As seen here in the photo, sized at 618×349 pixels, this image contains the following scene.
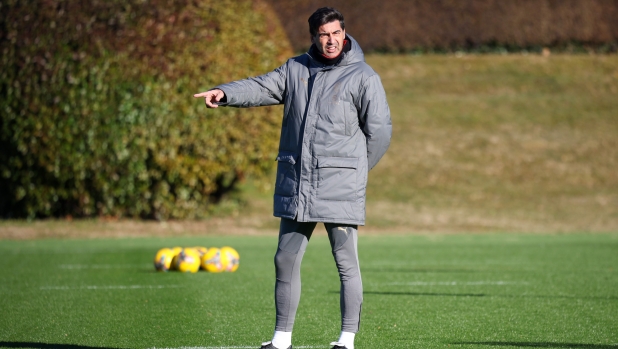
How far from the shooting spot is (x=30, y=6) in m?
19.0

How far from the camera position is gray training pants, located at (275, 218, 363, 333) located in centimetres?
568

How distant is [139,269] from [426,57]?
821 inches

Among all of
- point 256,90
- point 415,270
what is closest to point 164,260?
point 415,270

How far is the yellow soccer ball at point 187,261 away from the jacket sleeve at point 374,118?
585cm

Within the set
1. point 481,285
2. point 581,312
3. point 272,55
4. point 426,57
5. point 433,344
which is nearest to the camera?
point 433,344

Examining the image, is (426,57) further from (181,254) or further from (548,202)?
(181,254)

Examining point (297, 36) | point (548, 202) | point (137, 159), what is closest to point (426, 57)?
point (297, 36)

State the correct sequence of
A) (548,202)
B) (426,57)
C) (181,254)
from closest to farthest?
1. (181,254)
2. (548,202)
3. (426,57)

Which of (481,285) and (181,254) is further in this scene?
(181,254)

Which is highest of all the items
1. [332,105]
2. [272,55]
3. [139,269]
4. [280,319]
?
[272,55]

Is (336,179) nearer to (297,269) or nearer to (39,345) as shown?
(297,269)

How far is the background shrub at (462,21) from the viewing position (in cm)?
3047

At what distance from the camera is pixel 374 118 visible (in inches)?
221

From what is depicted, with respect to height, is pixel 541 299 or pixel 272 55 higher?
pixel 272 55
